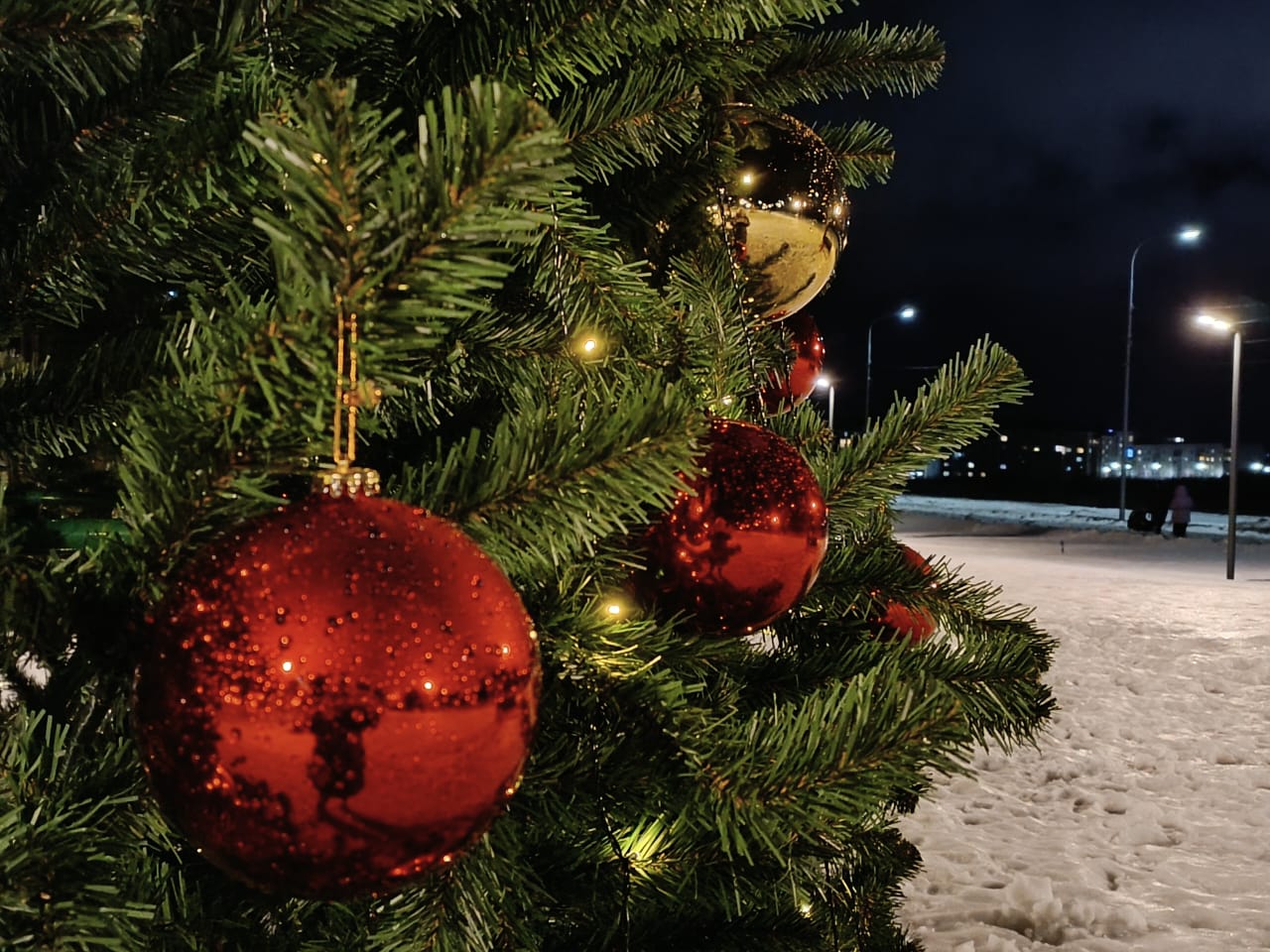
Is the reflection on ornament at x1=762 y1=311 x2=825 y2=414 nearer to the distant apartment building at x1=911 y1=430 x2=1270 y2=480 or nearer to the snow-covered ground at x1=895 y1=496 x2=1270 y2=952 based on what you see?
the snow-covered ground at x1=895 y1=496 x2=1270 y2=952

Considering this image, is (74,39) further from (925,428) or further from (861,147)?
(861,147)

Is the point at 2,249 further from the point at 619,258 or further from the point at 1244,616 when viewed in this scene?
the point at 1244,616

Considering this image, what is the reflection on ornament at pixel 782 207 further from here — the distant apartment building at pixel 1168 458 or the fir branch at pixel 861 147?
the distant apartment building at pixel 1168 458

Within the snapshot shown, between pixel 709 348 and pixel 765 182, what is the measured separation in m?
0.46

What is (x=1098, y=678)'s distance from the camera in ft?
21.5

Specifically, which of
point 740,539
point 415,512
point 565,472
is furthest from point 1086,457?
point 415,512

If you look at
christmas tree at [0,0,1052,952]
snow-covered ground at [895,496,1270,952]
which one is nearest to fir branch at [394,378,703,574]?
christmas tree at [0,0,1052,952]

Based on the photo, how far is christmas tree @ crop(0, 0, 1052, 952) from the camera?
1.82 feet

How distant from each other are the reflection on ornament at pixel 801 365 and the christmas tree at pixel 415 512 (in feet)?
1.37

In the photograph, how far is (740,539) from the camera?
3.27 feet

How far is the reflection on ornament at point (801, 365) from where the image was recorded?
6.45ft

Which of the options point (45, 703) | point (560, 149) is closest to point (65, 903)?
point (45, 703)

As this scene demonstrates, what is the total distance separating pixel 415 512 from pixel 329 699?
0.44ft

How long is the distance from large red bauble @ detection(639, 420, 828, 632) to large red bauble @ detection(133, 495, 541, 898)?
0.44 meters
